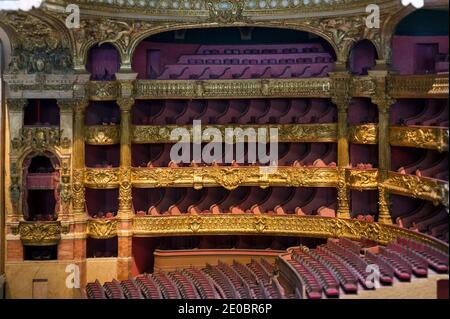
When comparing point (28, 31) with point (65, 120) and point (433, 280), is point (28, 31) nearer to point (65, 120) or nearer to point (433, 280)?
point (65, 120)

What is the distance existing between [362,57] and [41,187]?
9637 mm

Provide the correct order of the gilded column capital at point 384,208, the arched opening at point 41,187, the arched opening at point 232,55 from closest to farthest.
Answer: the gilded column capital at point 384,208, the arched opening at point 41,187, the arched opening at point 232,55

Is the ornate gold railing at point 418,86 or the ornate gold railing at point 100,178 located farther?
the ornate gold railing at point 100,178

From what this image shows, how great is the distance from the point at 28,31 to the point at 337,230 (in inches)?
388

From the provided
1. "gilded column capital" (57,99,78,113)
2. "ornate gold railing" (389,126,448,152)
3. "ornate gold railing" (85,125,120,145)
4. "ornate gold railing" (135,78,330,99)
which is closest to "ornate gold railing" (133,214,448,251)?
"ornate gold railing" (85,125,120,145)

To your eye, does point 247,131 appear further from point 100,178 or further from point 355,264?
point 355,264

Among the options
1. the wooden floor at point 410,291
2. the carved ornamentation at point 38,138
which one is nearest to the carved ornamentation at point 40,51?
the carved ornamentation at point 38,138

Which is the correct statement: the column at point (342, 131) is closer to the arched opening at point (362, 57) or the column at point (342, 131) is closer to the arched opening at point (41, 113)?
the arched opening at point (362, 57)

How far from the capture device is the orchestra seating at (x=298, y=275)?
14.2 metres

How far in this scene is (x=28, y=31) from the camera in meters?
18.7

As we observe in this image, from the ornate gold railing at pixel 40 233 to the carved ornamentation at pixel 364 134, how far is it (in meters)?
8.35

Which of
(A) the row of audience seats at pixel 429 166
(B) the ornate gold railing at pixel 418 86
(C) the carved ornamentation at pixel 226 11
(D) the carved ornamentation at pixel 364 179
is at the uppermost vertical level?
(C) the carved ornamentation at pixel 226 11

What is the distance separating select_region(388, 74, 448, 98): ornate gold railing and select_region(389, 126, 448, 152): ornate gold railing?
0.82 metres

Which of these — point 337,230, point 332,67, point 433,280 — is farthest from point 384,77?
point 433,280
